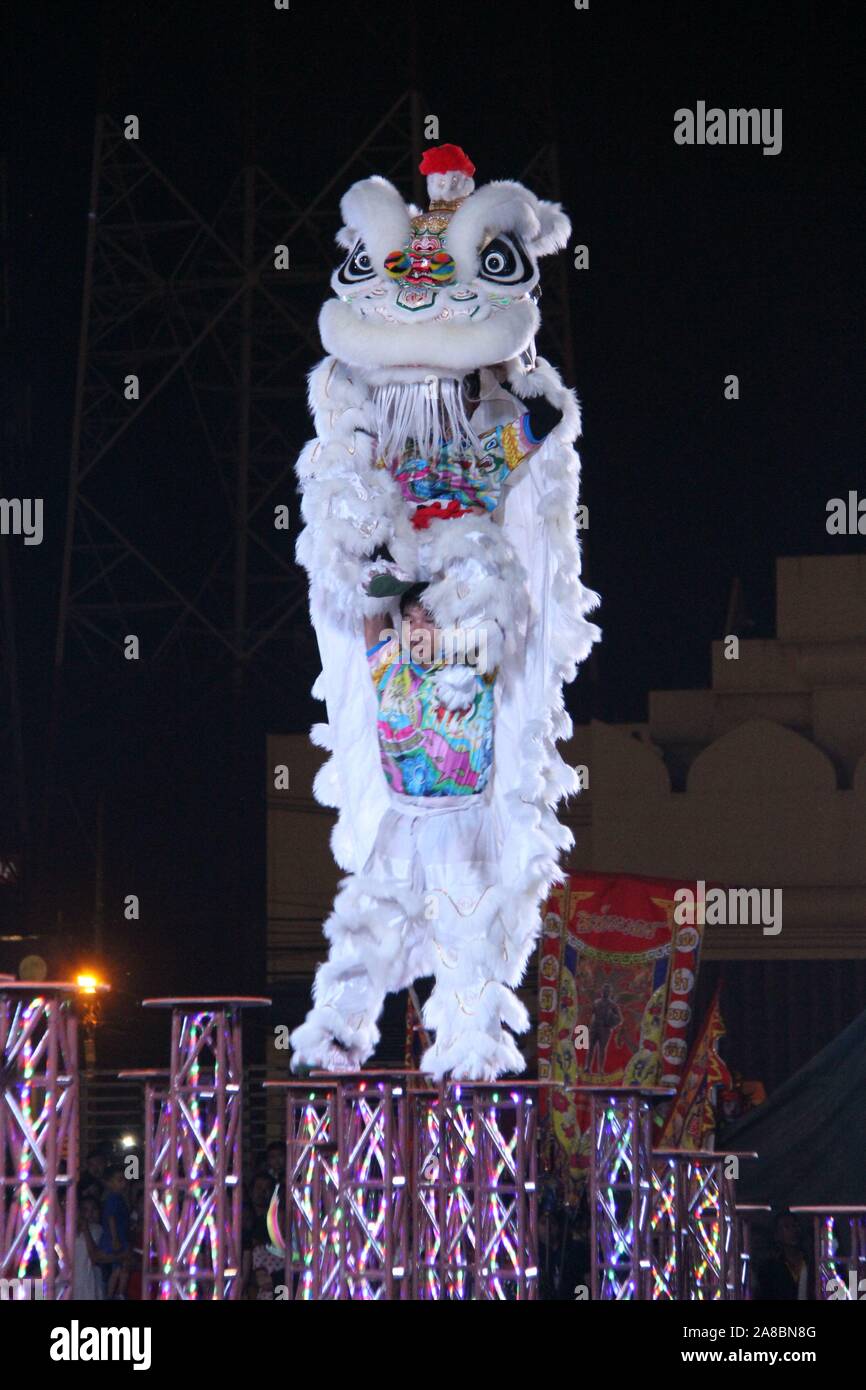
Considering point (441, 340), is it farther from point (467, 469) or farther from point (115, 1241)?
point (115, 1241)

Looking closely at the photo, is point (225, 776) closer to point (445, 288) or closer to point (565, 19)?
point (565, 19)

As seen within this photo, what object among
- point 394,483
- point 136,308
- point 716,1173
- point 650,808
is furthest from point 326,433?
point 650,808

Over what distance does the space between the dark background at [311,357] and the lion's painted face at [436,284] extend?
3.36 m

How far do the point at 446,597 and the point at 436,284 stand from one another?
80cm

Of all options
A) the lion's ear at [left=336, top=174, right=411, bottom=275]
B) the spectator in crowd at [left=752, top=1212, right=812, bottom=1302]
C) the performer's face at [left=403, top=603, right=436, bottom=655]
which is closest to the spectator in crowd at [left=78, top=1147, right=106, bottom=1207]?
the spectator in crowd at [left=752, top=1212, right=812, bottom=1302]

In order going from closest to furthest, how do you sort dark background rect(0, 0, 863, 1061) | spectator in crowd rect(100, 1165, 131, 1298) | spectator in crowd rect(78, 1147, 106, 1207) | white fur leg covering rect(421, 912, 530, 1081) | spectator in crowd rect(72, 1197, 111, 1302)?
white fur leg covering rect(421, 912, 530, 1081)
spectator in crowd rect(72, 1197, 111, 1302)
spectator in crowd rect(100, 1165, 131, 1298)
spectator in crowd rect(78, 1147, 106, 1207)
dark background rect(0, 0, 863, 1061)

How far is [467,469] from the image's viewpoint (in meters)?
6.62

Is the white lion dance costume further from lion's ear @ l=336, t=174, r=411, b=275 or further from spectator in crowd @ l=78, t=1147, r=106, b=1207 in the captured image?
spectator in crowd @ l=78, t=1147, r=106, b=1207

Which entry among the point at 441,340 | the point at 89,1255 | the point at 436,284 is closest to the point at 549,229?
the point at 436,284

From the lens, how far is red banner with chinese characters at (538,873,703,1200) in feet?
29.1

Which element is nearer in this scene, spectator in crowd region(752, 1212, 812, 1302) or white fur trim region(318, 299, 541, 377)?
white fur trim region(318, 299, 541, 377)

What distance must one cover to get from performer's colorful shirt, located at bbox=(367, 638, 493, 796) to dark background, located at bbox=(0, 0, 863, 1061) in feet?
12.0

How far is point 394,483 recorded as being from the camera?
21.7 ft

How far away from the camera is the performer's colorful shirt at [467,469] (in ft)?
21.7
